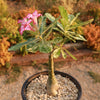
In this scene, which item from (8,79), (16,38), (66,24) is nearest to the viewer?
(66,24)

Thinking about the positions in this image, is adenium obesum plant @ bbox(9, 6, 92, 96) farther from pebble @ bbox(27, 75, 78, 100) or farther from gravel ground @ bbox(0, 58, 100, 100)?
gravel ground @ bbox(0, 58, 100, 100)

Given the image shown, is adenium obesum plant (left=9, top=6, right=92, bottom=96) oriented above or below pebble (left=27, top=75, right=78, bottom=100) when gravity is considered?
above

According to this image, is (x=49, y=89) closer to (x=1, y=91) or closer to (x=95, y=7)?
(x=1, y=91)

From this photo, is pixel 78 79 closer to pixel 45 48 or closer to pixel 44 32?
pixel 44 32

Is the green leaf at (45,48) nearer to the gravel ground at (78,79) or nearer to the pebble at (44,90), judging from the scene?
the pebble at (44,90)

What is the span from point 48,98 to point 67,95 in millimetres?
280

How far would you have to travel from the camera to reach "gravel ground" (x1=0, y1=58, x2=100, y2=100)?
3.01 metres

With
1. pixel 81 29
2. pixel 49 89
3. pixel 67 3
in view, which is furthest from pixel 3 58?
pixel 67 3

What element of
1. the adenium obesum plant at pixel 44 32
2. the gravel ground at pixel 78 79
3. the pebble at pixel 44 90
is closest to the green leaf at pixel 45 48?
the adenium obesum plant at pixel 44 32

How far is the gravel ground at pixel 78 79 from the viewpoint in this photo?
9.86 ft

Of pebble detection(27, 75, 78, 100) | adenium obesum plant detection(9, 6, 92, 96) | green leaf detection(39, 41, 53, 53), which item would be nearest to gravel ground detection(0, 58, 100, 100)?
pebble detection(27, 75, 78, 100)

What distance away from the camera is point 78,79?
337cm

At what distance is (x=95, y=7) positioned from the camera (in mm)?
5094

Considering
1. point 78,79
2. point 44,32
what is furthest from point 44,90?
point 78,79
